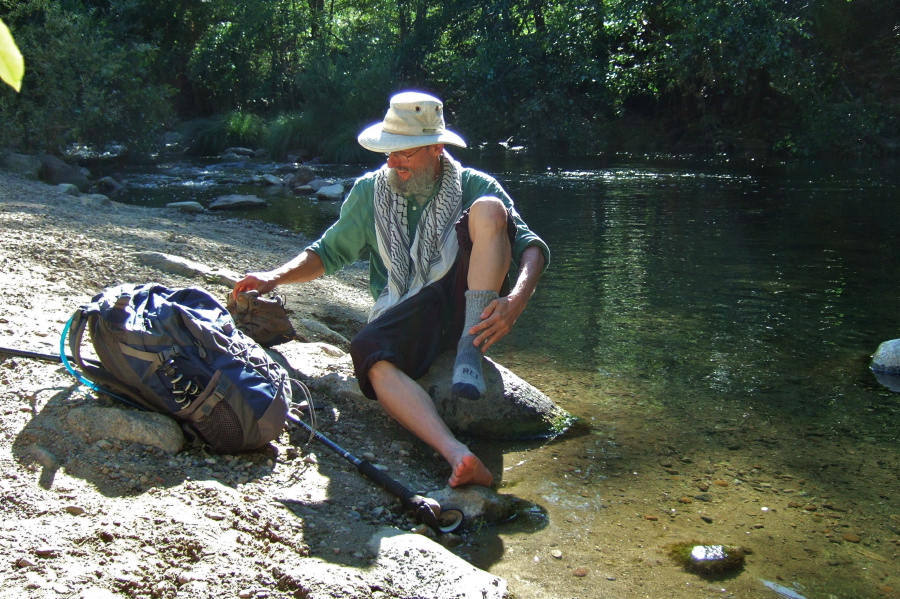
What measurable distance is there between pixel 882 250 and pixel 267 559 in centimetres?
766

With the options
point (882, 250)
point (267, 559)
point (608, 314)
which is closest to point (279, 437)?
point (267, 559)

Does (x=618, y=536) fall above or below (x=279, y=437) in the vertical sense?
below

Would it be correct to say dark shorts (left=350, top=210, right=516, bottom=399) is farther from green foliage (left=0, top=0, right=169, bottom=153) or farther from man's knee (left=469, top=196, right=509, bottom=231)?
green foliage (left=0, top=0, right=169, bottom=153)

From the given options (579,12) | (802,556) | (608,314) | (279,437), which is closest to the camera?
(802,556)

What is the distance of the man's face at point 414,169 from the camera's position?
347 cm

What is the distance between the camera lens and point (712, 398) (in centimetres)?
428

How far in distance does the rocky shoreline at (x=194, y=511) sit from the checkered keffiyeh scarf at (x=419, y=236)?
585 mm

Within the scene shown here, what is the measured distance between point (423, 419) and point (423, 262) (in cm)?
72

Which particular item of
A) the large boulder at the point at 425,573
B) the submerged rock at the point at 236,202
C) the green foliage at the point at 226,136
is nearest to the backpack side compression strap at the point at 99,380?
the large boulder at the point at 425,573

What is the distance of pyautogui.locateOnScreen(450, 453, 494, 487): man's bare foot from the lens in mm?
3008

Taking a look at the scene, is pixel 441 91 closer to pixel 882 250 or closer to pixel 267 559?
pixel 882 250

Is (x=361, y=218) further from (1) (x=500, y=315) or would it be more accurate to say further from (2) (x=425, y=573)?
(2) (x=425, y=573)

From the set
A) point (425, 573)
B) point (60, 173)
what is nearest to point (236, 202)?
point (60, 173)

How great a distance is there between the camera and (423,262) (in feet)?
11.9
